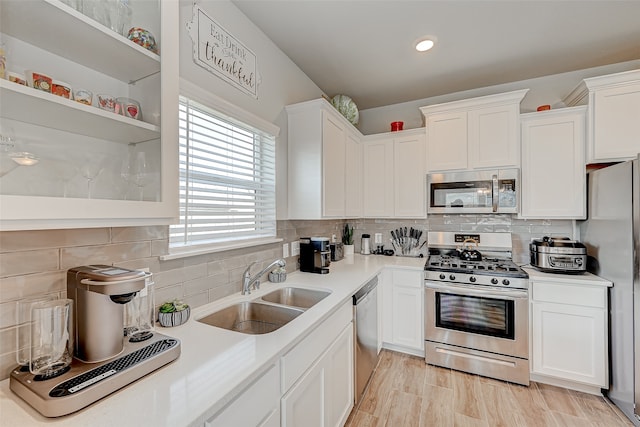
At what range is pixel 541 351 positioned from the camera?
2.25 m

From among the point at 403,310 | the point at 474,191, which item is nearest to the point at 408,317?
the point at 403,310

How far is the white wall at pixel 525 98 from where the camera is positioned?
2699mm

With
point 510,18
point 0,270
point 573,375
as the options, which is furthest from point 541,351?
point 0,270

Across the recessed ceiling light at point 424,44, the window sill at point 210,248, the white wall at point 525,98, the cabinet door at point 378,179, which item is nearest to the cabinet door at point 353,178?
the cabinet door at point 378,179

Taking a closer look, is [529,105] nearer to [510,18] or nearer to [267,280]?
[510,18]

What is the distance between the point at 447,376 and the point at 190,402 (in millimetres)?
2343

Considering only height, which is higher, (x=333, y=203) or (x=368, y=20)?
(x=368, y=20)

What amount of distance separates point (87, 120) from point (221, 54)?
42.5 inches

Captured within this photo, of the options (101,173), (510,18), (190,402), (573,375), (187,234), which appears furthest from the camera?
(573,375)

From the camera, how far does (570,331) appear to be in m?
2.17

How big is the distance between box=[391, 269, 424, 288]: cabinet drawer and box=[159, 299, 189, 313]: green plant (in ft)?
6.42

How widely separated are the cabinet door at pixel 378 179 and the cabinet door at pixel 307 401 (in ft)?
6.89

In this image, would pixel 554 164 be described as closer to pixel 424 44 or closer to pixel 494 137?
pixel 494 137

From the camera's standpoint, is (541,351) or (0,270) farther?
(541,351)
